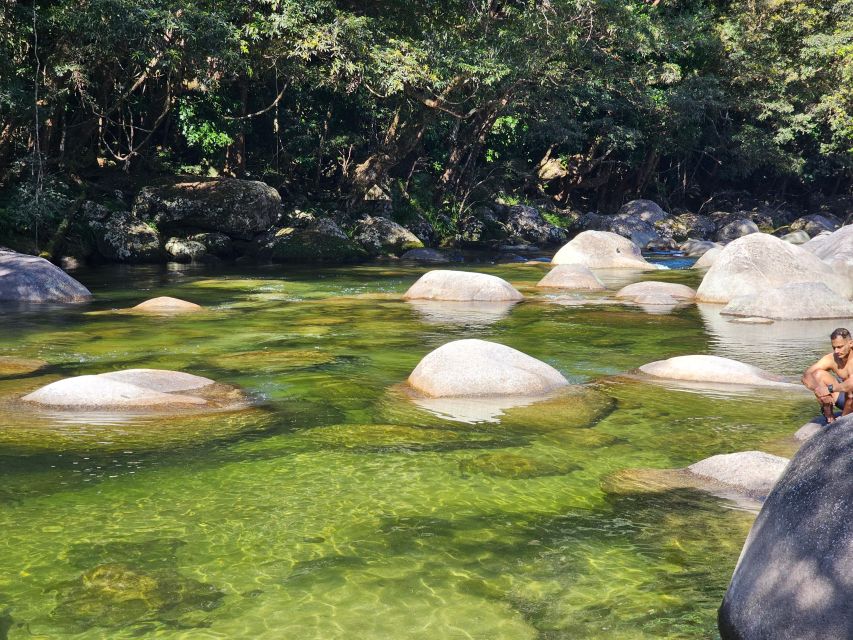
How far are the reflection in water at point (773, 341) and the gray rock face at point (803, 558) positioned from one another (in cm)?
619

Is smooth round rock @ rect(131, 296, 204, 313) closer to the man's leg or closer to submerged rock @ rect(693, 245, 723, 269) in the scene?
the man's leg

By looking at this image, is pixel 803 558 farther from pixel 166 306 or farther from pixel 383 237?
pixel 383 237

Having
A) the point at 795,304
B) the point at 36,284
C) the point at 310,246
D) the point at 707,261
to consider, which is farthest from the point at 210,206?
the point at 795,304

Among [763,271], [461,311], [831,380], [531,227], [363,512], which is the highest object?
[531,227]

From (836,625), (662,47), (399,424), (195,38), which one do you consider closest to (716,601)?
(836,625)

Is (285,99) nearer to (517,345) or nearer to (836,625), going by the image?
(517,345)

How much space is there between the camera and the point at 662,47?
85.6 feet

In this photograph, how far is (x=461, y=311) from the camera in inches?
570

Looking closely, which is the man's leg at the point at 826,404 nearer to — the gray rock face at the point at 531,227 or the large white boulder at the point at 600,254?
the large white boulder at the point at 600,254

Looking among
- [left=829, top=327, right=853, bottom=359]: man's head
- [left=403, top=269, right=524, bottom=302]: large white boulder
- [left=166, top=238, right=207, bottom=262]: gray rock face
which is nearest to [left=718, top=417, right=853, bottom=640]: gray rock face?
[left=829, top=327, right=853, bottom=359]: man's head

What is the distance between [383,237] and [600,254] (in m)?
6.14

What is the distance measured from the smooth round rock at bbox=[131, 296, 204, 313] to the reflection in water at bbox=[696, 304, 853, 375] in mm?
7763

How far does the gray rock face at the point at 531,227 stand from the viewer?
31438mm

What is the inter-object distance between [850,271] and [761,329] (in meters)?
4.16
